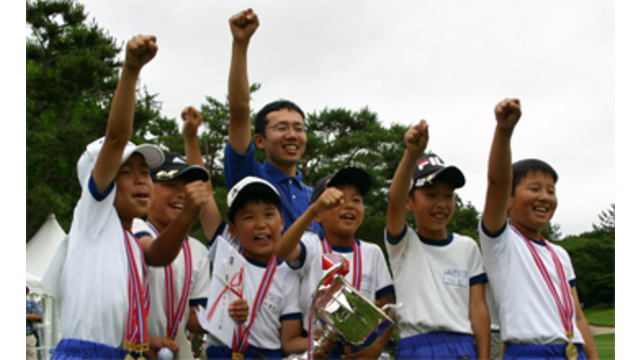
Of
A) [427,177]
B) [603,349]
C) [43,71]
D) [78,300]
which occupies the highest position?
[43,71]

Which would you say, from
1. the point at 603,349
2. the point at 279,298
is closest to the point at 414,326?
A: the point at 279,298

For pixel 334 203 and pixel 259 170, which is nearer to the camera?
pixel 334 203

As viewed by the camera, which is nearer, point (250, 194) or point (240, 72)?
point (250, 194)

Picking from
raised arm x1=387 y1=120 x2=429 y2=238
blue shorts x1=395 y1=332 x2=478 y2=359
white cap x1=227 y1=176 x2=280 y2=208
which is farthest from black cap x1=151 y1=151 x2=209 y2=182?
blue shorts x1=395 y1=332 x2=478 y2=359

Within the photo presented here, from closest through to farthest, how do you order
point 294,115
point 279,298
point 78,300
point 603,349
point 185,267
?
1. point 78,300
2. point 279,298
3. point 185,267
4. point 294,115
5. point 603,349

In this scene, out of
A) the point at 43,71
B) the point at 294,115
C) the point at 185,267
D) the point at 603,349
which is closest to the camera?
the point at 185,267

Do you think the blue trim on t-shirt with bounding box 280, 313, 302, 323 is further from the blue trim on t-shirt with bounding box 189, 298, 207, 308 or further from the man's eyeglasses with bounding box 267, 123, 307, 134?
the man's eyeglasses with bounding box 267, 123, 307, 134

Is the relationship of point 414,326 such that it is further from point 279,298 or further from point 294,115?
point 294,115

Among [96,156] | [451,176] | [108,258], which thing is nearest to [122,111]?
[96,156]

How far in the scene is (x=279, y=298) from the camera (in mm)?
4020

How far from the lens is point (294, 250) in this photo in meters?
3.88

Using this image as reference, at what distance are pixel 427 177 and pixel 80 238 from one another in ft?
6.66

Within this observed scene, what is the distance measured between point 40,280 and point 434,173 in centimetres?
865

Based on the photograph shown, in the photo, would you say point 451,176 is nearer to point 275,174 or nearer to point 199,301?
point 275,174
